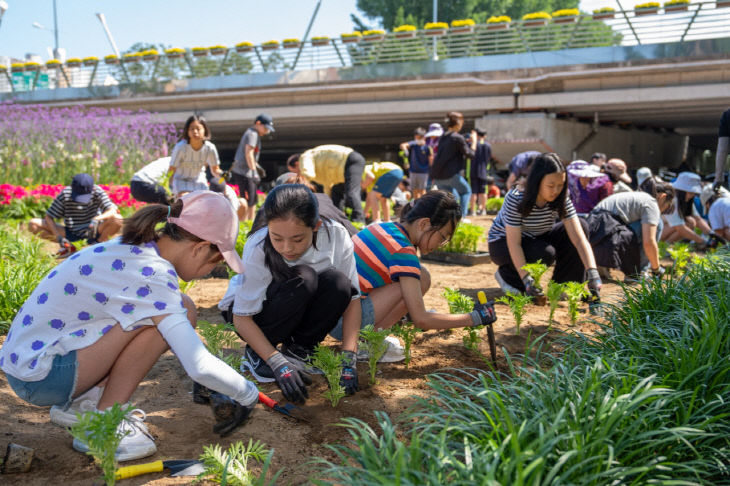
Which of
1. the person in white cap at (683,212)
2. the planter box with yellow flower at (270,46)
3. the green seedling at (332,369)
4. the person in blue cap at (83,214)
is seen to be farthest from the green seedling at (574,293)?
the planter box with yellow flower at (270,46)

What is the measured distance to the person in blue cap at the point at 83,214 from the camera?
667 cm

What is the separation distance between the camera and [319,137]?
1081 inches

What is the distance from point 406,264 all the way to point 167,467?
1484 millimetres

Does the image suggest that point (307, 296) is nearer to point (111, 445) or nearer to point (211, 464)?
point (211, 464)

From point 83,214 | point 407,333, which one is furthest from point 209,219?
point 83,214

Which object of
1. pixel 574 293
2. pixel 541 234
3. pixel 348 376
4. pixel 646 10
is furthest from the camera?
pixel 646 10

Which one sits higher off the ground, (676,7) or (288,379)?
(676,7)

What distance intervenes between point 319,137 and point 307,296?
2495 cm

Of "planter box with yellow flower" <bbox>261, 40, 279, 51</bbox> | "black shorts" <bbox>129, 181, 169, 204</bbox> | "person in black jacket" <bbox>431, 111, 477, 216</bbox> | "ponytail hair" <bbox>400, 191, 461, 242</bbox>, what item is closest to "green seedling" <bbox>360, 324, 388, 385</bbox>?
"ponytail hair" <bbox>400, 191, 461, 242</bbox>

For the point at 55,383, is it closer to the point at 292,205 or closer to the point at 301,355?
the point at 292,205

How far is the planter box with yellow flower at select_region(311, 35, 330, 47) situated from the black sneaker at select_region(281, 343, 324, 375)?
19322 mm

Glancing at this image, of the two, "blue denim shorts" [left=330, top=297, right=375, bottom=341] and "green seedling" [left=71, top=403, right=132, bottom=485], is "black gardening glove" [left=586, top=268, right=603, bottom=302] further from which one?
"green seedling" [left=71, top=403, right=132, bottom=485]

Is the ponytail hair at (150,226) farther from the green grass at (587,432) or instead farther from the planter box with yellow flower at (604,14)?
the planter box with yellow flower at (604,14)

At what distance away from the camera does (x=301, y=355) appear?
3359mm
